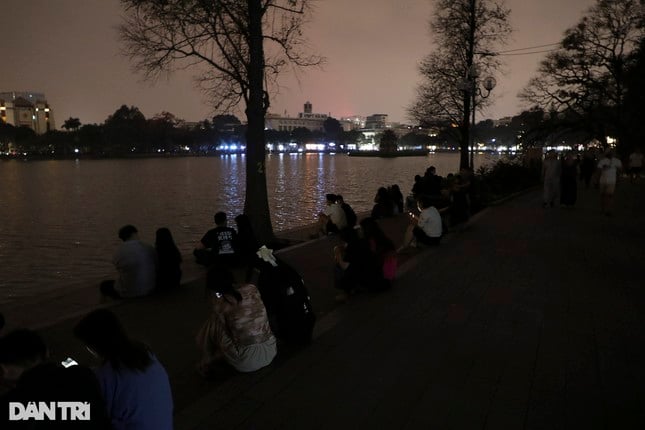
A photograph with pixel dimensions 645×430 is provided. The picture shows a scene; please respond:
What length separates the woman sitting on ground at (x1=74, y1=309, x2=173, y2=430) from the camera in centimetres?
293

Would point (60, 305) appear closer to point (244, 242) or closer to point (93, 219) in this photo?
point (244, 242)

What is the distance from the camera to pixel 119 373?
2.94 meters

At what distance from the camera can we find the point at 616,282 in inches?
303

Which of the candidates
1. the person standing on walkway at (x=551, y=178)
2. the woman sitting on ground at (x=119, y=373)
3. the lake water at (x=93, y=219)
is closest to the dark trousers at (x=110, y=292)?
the lake water at (x=93, y=219)

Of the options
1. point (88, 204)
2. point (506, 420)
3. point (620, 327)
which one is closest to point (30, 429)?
point (506, 420)

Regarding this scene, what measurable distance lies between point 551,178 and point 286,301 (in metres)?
13.8

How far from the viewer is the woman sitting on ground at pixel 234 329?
14.5ft

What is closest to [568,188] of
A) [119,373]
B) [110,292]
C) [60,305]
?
[110,292]

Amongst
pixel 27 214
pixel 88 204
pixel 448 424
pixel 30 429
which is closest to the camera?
pixel 30 429

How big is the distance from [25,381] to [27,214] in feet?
83.1

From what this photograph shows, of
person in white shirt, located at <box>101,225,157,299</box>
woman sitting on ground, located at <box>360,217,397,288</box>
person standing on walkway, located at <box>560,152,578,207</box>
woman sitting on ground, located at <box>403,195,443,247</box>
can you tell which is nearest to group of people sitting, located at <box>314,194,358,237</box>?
woman sitting on ground, located at <box>403,195,443,247</box>

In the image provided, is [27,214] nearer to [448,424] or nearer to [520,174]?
[520,174]

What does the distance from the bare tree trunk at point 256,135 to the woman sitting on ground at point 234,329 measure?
7869 millimetres

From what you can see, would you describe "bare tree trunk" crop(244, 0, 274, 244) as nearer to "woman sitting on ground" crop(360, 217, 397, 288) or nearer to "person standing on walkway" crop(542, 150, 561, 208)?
"woman sitting on ground" crop(360, 217, 397, 288)
